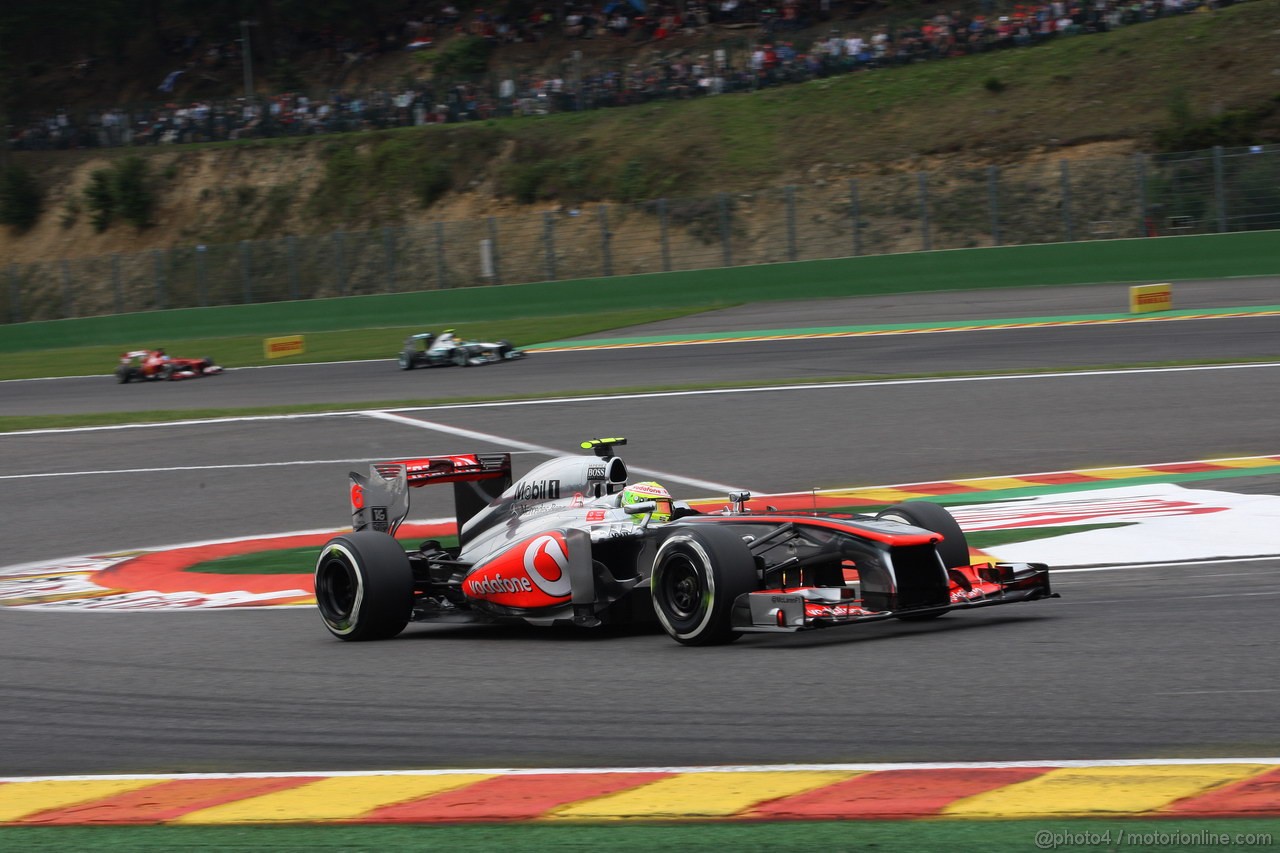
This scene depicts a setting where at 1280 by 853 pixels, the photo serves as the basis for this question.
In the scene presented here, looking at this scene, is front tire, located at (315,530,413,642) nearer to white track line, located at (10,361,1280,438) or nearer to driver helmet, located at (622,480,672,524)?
driver helmet, located at (622,480,672,524)

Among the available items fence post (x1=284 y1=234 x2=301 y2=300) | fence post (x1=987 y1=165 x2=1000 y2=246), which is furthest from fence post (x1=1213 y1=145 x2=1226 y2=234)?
fence post (x1=284 y1=234 x2=301 y2=300)

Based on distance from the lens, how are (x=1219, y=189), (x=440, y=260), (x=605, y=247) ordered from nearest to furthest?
(x=1219, y=189) < (x=605, y=247) < (x=440, y=260)

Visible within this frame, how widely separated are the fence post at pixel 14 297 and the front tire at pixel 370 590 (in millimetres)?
41896

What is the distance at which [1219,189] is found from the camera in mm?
32688

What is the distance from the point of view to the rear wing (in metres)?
9.94

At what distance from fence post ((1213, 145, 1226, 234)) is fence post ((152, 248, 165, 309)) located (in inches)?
1167

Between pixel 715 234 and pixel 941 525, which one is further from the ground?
pixel 715 234

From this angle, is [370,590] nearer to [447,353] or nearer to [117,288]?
[447,353]

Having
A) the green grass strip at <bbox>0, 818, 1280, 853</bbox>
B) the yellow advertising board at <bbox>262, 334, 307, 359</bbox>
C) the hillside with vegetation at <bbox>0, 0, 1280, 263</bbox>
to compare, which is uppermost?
the hillside with vegetation at <bbox>0, 0, 1280, 263</bbox>

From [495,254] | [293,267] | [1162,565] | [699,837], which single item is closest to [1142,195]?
[495,254]

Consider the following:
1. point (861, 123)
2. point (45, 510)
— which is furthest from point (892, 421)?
point (861, 123)

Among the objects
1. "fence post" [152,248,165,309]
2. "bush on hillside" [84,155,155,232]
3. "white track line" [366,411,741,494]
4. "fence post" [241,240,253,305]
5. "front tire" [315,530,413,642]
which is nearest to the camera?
"front tire" [315,530,413,642]

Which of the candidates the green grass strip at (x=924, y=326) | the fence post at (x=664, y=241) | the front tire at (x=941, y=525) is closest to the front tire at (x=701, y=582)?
the front tire at (x=941, y=525)

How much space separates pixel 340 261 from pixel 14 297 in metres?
11.7
